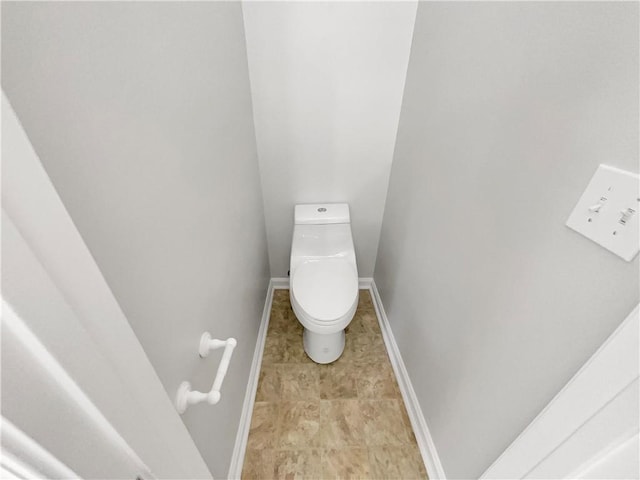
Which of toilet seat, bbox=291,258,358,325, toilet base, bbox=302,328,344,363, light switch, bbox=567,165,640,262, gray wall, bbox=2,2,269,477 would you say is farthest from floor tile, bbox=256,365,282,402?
light switch, bbox=567,165,640,262

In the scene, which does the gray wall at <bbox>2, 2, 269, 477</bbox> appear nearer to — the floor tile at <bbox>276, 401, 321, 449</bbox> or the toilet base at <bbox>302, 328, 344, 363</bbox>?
the floor tile at <bbox>276, 401, 321, 449</bbox>

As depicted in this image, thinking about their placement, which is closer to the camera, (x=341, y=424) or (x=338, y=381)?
(x=341, y=424)

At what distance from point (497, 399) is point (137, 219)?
36.2 inches

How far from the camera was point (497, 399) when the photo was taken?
69 cm

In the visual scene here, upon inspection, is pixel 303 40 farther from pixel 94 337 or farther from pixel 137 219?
pixel 94 337

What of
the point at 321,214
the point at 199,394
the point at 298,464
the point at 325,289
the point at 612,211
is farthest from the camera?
the point at 321,214

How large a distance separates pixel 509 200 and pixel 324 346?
1.07 meters

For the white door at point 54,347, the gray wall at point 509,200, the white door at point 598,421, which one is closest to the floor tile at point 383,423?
the gray wall at point 509,200

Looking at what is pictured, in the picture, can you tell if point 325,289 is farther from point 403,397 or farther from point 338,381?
point 403,397

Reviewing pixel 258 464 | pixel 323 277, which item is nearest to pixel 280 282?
pixel 323 277

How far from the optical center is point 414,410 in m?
1.19

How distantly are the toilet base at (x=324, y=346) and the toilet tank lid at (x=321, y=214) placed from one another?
23.5 inches

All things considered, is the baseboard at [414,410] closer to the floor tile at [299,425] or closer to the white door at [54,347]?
the floor tile at [299,425]

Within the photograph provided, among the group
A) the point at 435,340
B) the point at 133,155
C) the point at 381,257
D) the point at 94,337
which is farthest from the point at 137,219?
the point at 381,257
